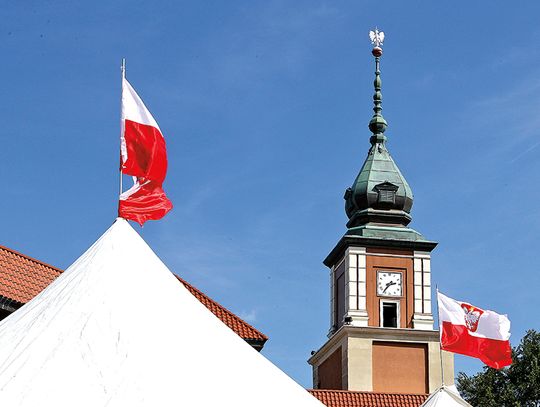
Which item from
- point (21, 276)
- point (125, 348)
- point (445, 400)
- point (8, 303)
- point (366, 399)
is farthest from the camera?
point (366, 399)

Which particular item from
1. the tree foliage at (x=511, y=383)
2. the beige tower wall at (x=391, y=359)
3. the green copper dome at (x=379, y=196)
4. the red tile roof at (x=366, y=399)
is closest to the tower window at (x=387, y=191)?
the green copper dome at (x=379, y=196)

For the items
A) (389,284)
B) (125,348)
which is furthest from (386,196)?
(125,348)

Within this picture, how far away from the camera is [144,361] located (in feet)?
34.4

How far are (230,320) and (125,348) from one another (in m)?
18.1

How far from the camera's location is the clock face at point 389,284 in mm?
45906

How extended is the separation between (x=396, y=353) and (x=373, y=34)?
563 inches

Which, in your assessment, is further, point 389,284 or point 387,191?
point 387,191

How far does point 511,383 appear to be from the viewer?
4341cm

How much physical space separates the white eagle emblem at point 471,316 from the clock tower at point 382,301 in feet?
90.7

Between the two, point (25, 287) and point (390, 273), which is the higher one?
point (390, 273)

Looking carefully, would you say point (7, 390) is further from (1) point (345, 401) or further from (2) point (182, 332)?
(1) point (345, 401)

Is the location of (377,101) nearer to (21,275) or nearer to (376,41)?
(376,41)

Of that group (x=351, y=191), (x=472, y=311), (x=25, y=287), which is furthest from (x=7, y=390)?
(x=351, y=191)

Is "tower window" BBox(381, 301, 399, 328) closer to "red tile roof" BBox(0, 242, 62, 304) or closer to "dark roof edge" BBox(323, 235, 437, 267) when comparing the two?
"dark roof edge" BBox(323, 235, 437, 267)
